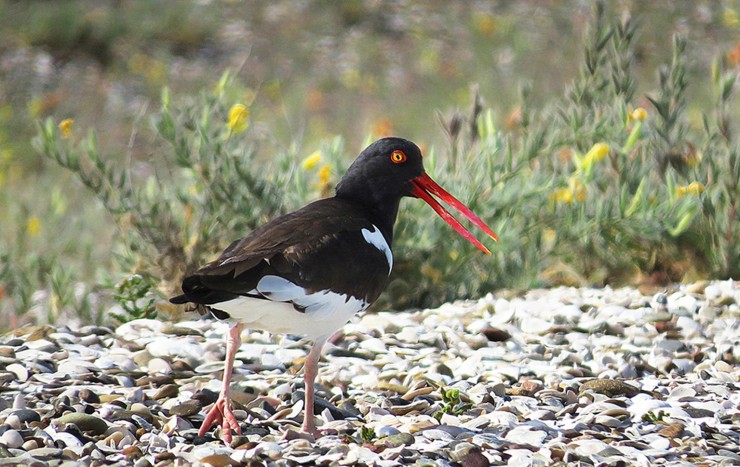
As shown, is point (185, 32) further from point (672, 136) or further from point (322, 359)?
point (322, 359)

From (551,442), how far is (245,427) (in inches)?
37.0

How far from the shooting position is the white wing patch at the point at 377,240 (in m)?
3.35

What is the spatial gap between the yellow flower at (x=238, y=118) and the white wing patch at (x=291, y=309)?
1.51 metres

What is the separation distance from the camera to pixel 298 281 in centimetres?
304

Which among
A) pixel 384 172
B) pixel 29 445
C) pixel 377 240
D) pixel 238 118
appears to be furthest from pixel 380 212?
pixel 29 445

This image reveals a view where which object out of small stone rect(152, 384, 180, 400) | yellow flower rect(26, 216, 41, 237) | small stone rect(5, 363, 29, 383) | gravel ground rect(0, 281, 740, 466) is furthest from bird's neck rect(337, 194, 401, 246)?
yellow flower rect(26, 216, 41, 237)

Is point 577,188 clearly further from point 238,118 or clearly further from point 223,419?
point 223,419

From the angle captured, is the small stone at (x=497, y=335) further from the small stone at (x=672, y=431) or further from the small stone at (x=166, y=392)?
the small stone at (x=166, y=392)

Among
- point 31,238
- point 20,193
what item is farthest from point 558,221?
point 20,193

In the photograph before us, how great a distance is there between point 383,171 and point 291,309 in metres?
0.77

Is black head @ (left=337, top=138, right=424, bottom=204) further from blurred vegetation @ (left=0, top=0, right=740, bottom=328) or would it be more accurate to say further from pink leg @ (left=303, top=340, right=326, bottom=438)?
blurred vegetation @ (left=0, top=0, right=740, bottom=328)

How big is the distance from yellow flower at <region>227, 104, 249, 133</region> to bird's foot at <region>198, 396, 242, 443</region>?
1686 mm

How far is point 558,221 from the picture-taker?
5.17 meters

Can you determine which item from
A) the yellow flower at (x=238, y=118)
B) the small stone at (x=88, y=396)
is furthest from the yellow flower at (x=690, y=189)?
the small stone at (x=88, y=396)
